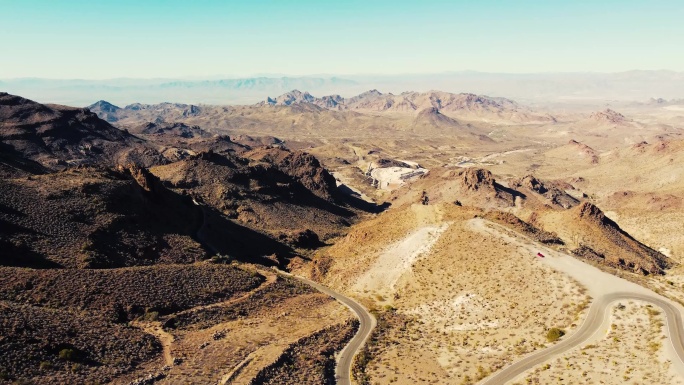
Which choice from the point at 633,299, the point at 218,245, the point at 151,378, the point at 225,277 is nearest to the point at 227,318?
the point at 225,277

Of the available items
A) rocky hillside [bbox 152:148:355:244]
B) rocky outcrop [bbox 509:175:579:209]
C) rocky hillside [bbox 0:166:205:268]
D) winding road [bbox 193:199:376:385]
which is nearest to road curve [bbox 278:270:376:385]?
winding road [bbox 193:199:376:385]

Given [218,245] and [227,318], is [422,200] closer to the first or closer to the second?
[218,245]

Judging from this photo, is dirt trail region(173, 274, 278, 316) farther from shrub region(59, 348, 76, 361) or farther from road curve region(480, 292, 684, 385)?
road curve region(480, 292, 684, 385)

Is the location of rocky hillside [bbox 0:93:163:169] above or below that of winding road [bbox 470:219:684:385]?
above

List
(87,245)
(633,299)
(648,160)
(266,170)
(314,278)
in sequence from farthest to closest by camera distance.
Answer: (648,160) < (266,170) < (314,278) < (87,245) < (633,299)

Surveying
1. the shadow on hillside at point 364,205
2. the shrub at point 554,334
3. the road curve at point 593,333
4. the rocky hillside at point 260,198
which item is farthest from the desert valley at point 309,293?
the shadow on hillside at point 364,205

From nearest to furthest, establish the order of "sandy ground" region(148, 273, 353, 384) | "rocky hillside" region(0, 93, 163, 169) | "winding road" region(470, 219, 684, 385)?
"sandy ground" region(148, 273, 353, 384) → "winding road" region(470, 219, 684, 385) → "rocky hillside" region(0, 93, 163, 169)
